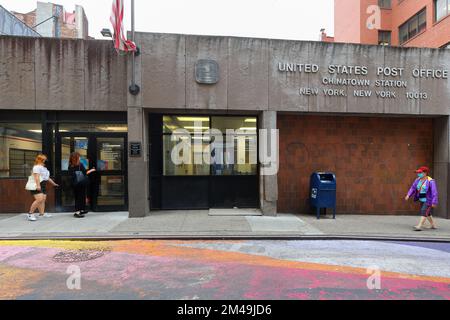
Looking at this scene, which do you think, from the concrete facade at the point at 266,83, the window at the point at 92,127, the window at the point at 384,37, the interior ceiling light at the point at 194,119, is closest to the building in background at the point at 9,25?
the window at the point at 92,127

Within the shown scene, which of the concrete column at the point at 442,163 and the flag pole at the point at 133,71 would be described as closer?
the flag pole at the point at 133,71

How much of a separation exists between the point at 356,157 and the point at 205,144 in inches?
206

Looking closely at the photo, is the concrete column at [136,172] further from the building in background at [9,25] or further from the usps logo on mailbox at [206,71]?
the building in background at [9,25]

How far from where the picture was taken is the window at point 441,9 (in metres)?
21.5

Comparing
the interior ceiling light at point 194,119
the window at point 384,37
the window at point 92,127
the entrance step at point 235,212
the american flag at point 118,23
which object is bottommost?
the entrance step at point 235,212

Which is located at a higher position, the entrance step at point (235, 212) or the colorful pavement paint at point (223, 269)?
the entrance step at point (235, 212)

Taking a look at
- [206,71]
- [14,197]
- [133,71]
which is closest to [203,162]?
[206,71]

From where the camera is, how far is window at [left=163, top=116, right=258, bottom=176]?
10.2m

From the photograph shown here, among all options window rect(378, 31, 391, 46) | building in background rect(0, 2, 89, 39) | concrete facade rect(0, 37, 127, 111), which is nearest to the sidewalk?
Result: concrete facade rect(0, 37, 127, 111)

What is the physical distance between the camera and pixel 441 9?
22.5 metres

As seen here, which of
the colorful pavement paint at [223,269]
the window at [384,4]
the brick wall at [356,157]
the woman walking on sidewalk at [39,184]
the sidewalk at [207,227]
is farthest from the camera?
the window at [384,4]

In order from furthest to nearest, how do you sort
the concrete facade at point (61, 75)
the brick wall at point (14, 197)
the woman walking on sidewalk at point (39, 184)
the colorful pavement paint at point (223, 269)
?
the brick wall at point (14, 197) → the concrete facade at point (61, 75) → the woman walking on sidewalk at point (39, 184) → the colorful pavement paint at point (223, 269)

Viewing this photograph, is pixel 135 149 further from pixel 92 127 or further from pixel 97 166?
pixel 92 127

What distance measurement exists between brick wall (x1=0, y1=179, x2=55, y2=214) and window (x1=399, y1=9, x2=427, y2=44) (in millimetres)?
29512
